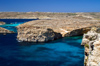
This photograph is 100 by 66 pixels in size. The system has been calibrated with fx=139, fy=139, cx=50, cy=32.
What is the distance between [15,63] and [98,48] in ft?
50.3

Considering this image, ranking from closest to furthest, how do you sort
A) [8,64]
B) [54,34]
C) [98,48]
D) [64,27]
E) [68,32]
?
[98,48] → [8,64] → [54,34] → [68,32] → [64,27]

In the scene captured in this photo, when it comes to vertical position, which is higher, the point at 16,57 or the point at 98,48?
the point at 98,48

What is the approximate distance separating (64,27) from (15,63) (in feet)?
118

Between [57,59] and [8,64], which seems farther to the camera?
[57,59]

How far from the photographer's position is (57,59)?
23.5m

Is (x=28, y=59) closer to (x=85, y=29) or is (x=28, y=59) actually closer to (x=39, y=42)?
(x=39, y=42)

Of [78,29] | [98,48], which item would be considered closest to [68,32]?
[78,29]

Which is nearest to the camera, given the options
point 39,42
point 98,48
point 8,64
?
point 98,48

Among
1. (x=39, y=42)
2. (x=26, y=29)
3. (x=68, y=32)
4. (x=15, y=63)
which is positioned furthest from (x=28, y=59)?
(x=68, y=32)

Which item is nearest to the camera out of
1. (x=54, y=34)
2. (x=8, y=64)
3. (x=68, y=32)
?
(x=8, y=64)

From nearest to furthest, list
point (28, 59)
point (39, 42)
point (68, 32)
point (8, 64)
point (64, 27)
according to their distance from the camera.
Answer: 1. point (8, 64)
2. point (28, 59)
3. point (39, 42)
4. point (68, 32)
5. point (64, 27)

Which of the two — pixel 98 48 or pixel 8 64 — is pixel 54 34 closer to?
pixel 8 64

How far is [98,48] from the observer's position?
941 centimetres

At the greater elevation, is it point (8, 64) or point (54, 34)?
point (54, 34)
